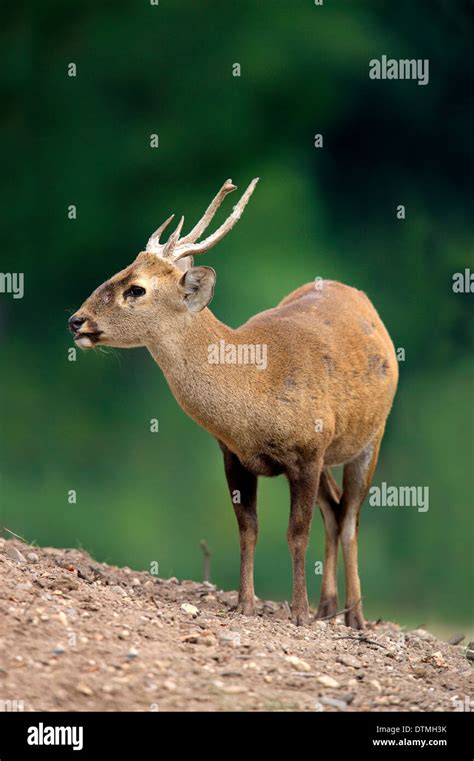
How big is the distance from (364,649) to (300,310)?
113 inches

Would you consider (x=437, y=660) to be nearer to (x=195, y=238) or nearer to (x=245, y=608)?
(x=245, y=608)

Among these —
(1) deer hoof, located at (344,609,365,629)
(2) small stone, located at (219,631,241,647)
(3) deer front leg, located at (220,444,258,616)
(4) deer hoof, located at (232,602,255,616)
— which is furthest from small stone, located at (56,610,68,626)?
(1) deer hoof, located at (344,609,365,629)

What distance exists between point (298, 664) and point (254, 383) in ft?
7.39

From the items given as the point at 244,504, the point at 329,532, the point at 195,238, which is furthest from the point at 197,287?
the point at 329,532

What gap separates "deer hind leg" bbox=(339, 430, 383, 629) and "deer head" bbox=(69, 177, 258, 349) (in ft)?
8.01

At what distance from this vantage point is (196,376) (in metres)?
8.27

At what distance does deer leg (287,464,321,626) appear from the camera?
850 cm

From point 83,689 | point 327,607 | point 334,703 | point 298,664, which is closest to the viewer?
point 83,689

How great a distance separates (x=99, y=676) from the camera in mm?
6211

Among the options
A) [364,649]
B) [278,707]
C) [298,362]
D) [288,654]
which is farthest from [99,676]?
[298,362]

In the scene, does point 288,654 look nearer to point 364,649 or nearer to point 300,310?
point 364,649

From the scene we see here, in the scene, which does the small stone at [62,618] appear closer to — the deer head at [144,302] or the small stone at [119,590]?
the small stone at [119,590]

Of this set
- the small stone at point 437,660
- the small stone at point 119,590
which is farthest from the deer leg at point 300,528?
the small stone at point 119,590

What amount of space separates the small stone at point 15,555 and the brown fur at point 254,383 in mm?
1597
